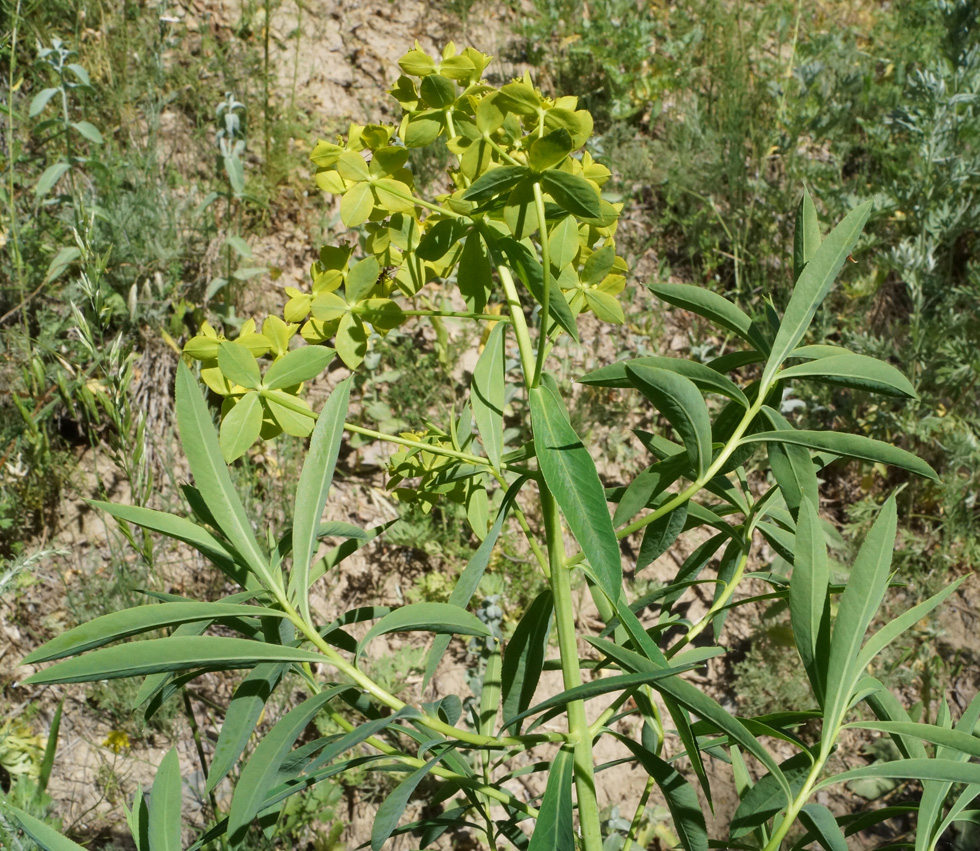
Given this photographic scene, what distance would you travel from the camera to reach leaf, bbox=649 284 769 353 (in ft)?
2.92

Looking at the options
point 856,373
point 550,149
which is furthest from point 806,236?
point 550,149

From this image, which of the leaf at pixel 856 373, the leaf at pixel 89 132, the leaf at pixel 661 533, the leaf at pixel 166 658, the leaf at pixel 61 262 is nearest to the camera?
the leaf at pixel 166 658

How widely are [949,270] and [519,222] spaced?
2.98 metres

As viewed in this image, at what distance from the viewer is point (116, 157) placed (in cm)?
305

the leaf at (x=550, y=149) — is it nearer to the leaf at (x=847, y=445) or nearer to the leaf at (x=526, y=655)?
the leaf at (x=847, y=445)

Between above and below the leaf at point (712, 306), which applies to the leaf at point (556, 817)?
below

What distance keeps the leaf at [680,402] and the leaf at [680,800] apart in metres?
0.35

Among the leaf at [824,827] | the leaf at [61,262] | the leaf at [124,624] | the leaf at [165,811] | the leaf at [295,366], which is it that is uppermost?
the leaf at [61,262]

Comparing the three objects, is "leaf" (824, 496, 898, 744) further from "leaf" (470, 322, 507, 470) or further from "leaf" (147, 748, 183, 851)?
"leaf" (147, 748, 183, 851)

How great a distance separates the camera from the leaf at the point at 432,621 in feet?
2.70

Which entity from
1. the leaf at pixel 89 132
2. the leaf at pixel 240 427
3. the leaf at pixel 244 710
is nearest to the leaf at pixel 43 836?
the leaf at pixel 244 710

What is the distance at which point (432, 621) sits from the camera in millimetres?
825

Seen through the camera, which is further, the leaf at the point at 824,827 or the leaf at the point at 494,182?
the leaf at the point at 824,827

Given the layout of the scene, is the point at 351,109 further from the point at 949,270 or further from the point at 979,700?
the point at 979,700
